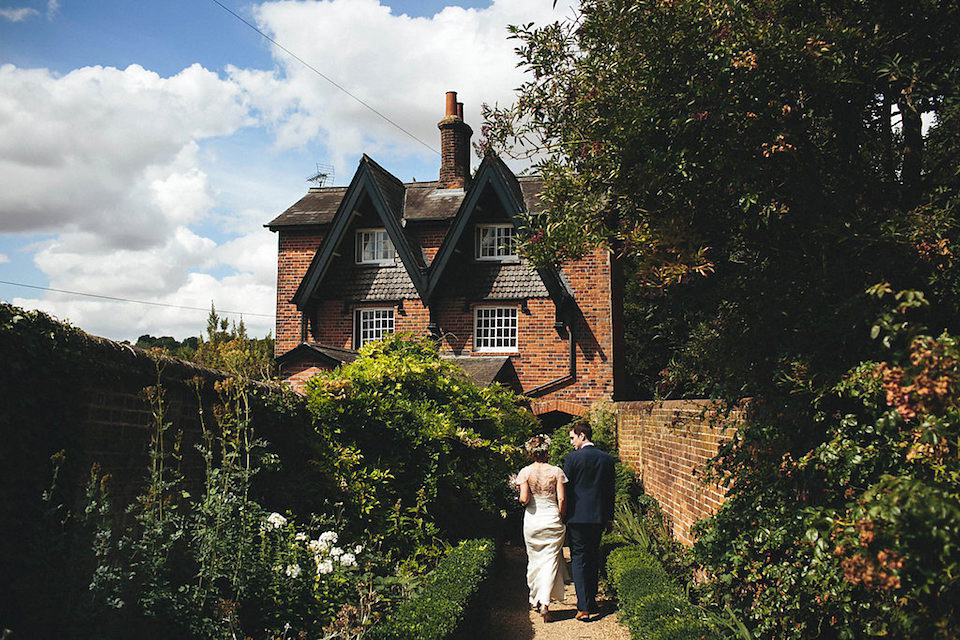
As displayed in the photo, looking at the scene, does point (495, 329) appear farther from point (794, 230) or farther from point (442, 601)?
point (794, 230)

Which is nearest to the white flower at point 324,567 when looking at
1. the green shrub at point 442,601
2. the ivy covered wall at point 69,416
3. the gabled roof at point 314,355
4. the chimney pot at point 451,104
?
the green shrub at point 442,601

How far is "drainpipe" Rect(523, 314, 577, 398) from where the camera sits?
18.4 meters

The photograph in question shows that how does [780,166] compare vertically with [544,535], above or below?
above

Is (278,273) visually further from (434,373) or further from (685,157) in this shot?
(685,157)

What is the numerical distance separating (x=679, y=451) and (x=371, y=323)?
13.3 m

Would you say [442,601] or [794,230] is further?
[442,601]

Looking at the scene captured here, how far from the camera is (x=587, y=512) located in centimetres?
755

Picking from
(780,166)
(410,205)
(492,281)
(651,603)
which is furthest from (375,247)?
(780,166)

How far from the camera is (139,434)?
15.9 feet

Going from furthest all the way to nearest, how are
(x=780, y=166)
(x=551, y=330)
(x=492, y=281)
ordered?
(x=492, y=281), (x=551, y=330), (x=780, y=166)

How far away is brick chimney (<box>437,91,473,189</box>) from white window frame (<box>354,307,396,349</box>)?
4615 mm

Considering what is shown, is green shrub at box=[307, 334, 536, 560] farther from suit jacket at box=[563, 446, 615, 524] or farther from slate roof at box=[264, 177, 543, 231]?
slate roof at box=[264, 177, 543, 231]

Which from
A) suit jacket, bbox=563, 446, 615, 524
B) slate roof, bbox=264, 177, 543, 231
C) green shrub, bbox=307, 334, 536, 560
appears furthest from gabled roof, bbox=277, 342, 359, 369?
suit jacket, bbox=563, 446, 615, 524

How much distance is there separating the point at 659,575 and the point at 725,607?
5.72 feet
